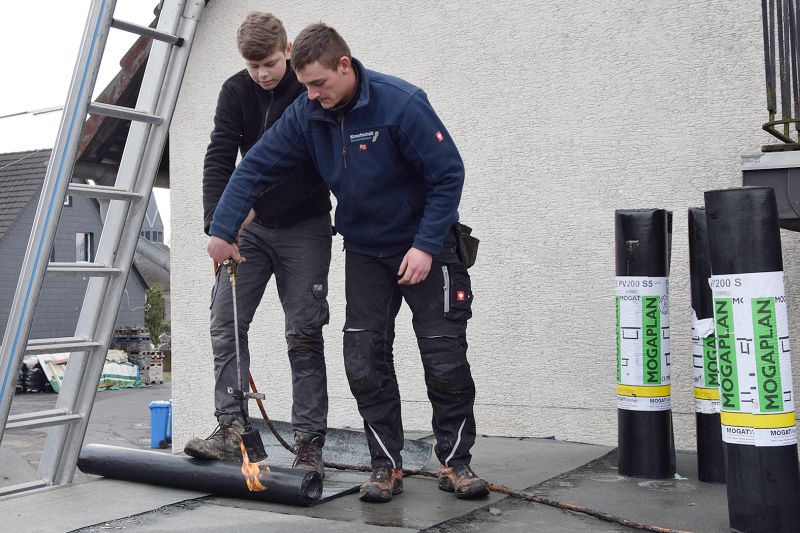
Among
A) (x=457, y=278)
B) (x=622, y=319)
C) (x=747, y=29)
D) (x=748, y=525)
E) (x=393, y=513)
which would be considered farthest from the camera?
(x=747, y=29)

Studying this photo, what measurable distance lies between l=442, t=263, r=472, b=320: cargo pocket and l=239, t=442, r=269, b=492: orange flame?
0.93m

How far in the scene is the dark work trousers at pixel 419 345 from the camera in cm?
343

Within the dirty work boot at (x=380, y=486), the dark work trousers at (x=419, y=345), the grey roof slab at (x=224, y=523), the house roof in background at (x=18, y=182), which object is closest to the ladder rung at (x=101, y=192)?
the dark work trousers at (x=419, y=345)

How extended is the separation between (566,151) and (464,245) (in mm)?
2193

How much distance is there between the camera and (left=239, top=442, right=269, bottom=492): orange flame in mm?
3320

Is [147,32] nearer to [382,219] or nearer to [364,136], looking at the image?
[364,136]

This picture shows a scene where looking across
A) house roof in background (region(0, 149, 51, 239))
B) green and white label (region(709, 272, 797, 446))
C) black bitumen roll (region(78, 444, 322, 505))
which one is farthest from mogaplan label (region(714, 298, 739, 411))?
house roof in background (region(0, 149, 51, 239))

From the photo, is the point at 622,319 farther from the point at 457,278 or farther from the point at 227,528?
the point at 227,528

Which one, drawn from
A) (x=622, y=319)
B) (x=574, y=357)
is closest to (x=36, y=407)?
(x=574, y=357)

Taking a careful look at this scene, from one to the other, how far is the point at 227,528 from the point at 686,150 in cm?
343

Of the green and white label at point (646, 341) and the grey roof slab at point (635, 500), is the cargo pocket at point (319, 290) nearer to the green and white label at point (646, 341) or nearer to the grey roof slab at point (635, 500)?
the grey roof slab at point (635, 500)

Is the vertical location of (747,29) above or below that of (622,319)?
above

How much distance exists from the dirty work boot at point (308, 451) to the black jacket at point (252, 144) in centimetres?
90

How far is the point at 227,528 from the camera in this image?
3.05 m
